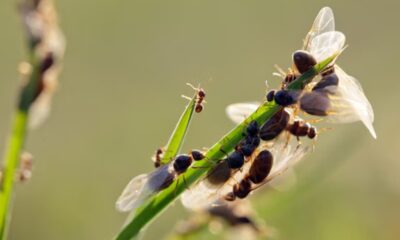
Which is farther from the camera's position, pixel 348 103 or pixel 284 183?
pixel 284 183

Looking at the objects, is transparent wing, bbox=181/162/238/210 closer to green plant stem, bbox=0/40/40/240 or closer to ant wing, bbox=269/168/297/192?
green plant stem, bbox=0/40/40/240

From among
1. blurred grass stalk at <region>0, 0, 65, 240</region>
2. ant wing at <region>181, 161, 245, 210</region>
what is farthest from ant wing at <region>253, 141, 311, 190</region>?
blurred grass stalk at <region>0, 0, 65, 240</region>

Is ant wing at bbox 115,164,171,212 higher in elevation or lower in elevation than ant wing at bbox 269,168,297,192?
higher

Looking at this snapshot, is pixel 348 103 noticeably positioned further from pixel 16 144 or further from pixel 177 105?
pixel 177 105

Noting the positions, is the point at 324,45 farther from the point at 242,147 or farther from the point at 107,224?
the point at 107,224

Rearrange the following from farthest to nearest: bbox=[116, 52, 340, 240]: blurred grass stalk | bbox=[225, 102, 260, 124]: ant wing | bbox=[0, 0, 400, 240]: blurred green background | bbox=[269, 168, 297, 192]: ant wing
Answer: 1. bbox=[0, 0, 400, 240]: blurred green background
2. bbox=[269, 168, 297, 192]: ant wing
3. bbox=[225, 102, 260, 124]: ant wing
4. bbox=[116, 52, 340, 240]: blurred grass stalk

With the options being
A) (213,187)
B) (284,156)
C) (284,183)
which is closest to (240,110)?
(284,156)
